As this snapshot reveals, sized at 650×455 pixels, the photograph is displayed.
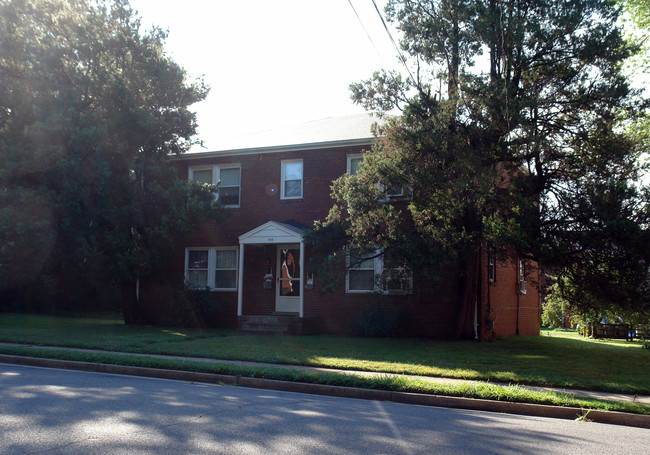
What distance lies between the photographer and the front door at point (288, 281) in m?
19.6

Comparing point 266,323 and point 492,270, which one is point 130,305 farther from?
point 492,270

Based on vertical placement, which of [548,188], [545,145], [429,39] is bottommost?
[548,188]

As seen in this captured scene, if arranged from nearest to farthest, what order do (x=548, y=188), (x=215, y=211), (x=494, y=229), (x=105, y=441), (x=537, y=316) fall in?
(x=105, y=441), (x=494, y=229), (x=548, y=188), (x=215, y=211), (x=537, y=316)

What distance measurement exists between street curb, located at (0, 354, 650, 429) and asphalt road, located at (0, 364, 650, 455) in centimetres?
28

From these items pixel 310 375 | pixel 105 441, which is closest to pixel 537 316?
pixel 310 375

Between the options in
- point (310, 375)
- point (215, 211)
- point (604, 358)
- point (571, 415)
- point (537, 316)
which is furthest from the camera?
point (537, 316)

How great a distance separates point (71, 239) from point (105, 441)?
1356 cm

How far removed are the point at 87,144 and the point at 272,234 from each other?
622 cm

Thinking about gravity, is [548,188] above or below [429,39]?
below

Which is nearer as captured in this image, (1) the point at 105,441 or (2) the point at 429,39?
(1) the point at 105,441

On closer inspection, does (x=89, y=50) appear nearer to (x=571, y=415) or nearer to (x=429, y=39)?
(x=429, y=39)

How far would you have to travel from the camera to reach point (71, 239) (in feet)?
57.2

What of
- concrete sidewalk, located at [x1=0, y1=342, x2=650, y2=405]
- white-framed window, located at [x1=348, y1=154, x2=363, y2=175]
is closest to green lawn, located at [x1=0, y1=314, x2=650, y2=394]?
concrete sidewalk, located at [x1=0, y1=342, x2=650, y2=405]

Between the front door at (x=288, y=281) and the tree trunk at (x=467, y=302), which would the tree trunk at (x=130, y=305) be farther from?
the tree trunk at (x=467, y=302)
